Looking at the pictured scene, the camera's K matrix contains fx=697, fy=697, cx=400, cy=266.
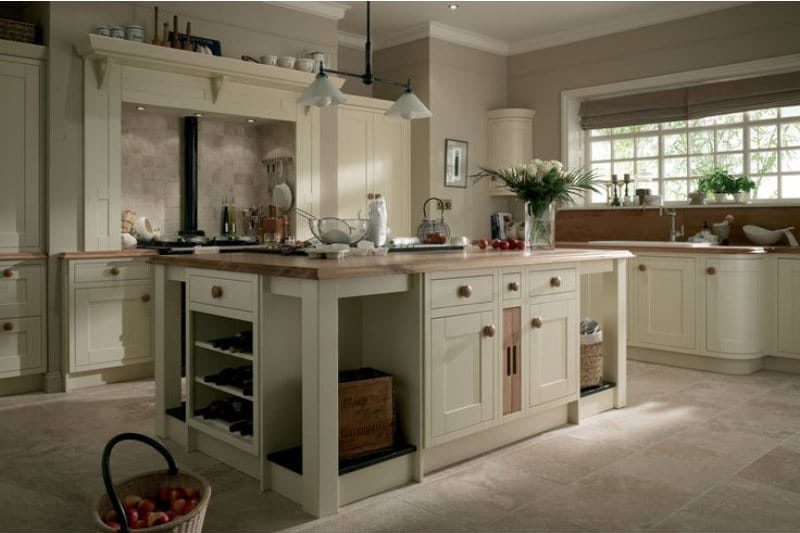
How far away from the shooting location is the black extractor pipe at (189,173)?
5289 millimetres

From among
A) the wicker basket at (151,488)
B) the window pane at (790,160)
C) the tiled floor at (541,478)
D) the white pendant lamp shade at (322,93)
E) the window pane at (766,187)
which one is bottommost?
the tiled floor at (541,478)

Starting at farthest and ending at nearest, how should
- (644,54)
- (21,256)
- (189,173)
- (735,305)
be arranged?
(644,54) → (189,173) → (735,305) → (21,256)

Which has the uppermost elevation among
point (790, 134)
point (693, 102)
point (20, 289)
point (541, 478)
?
point (693, 102)

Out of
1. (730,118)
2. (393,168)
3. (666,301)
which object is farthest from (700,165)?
(393,168)

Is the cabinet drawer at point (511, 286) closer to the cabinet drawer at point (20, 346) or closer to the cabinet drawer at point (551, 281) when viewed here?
the cabinet drawer at point (551, 281)

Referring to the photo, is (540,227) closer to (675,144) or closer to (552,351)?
(552,351)

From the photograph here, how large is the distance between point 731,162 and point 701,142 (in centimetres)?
33

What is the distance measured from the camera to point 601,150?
267 inches

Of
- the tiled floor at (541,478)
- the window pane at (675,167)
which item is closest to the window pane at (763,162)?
the window pane at (675,167)

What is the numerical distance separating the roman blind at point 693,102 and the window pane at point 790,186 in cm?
58

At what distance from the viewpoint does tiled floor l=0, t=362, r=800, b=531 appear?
7.87 ft

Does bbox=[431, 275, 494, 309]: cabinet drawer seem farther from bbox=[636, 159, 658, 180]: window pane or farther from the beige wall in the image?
bbox=[636, 159, 658, 180]: window pane

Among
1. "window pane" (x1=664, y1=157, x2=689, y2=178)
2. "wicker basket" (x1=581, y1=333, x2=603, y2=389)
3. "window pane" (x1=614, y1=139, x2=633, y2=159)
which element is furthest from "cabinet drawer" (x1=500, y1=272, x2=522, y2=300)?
"window pane" (x1=614, y1=139, x2=633, y2=159)

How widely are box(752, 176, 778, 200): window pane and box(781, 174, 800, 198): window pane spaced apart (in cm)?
5
